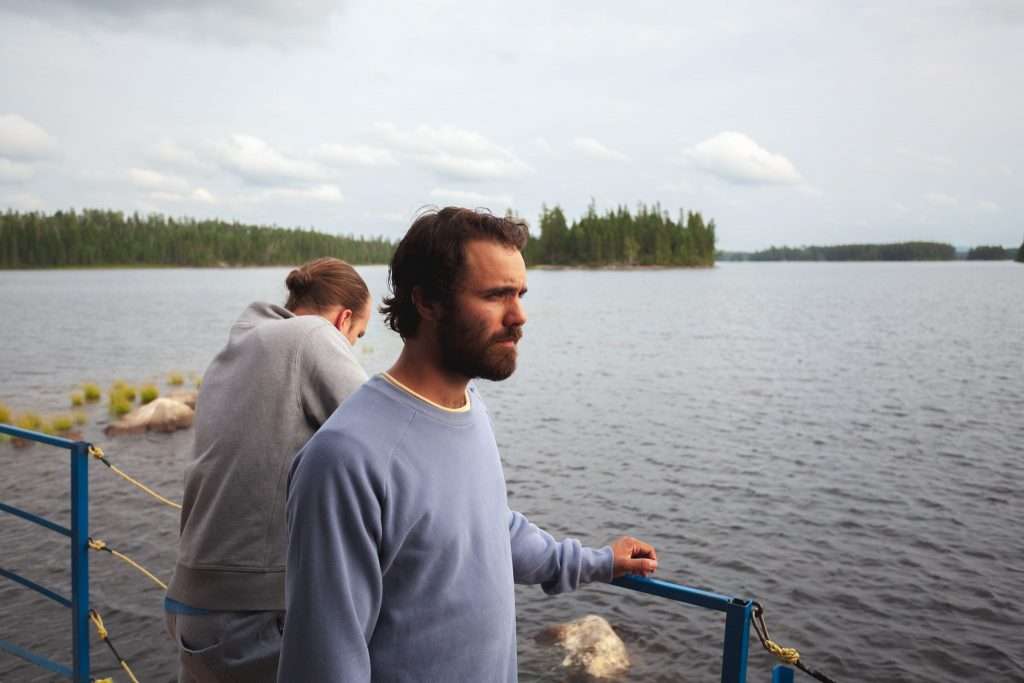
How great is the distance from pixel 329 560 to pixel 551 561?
111 centimetres

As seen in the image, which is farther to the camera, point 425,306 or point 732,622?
point 732,622

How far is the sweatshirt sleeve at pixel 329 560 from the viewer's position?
1859mm

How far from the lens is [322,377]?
2994 millimetres

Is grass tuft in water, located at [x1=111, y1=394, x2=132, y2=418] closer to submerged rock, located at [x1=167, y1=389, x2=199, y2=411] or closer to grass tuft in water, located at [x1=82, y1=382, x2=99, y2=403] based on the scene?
submerged rock, located at [x1=167, y1=389, x2=199, y2=411]

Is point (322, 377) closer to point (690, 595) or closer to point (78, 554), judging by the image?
point (690, 595)

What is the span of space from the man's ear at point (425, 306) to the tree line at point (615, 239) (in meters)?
184

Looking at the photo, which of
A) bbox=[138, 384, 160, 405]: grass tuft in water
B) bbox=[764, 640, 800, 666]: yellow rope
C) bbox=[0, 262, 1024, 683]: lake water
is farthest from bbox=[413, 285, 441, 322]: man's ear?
bbox=[138, 384, 160, 405]: grass tuft in water

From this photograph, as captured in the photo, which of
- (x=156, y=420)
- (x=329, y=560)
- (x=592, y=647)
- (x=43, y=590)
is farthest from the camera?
(x=156, y=420)

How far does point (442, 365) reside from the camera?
220 centimetres

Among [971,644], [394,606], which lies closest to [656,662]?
[971,644]

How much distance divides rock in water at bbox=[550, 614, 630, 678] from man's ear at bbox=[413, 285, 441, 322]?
27.1ft

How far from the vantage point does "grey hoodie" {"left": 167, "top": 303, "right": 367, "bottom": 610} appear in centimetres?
297

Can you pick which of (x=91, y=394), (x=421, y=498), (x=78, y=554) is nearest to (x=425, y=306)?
(x=421, y=498)

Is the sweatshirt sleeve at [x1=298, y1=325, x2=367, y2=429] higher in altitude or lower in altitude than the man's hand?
higher
